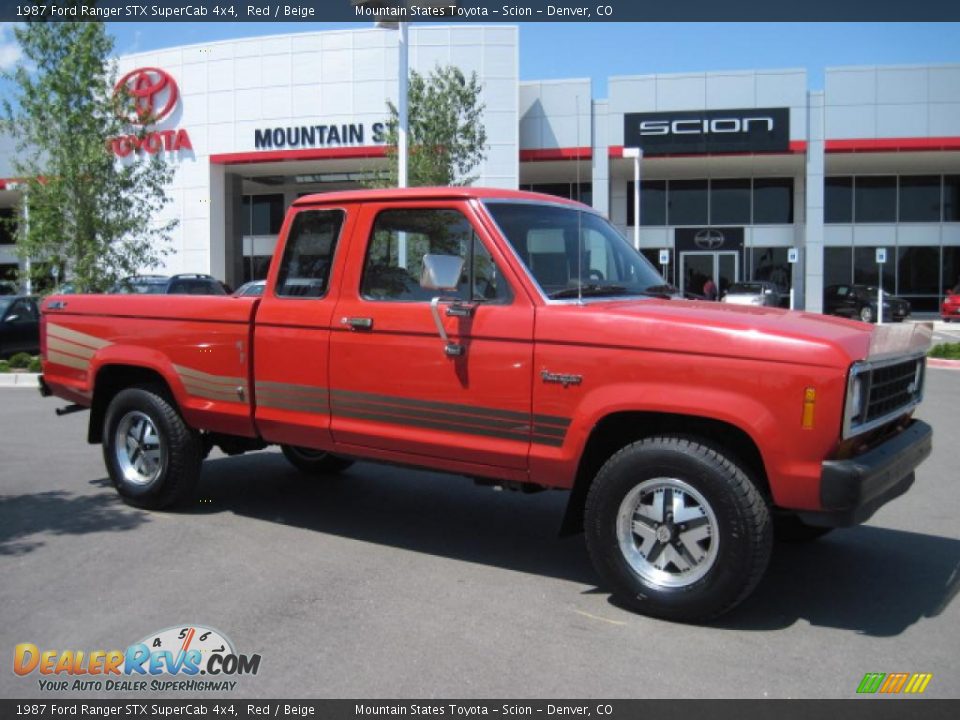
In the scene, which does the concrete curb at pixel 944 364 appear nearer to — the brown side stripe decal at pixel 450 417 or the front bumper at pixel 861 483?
the front bumper at pixel 861 483

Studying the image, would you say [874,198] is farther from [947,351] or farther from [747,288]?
[947,351]

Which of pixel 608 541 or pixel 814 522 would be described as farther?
pixel 608 541

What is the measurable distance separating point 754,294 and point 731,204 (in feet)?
23.5

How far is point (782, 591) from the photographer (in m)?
4.71

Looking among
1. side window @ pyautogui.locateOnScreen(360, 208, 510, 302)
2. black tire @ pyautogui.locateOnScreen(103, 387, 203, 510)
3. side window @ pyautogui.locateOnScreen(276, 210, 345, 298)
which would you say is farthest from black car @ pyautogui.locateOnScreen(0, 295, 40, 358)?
side window @ pyautogui.locateOnScreen(360, 208, 510, 302)

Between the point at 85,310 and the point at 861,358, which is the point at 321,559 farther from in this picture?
the point at 861,358

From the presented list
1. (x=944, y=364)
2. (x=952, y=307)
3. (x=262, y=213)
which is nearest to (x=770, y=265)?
(x=952, y=307)

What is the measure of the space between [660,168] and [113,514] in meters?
30.3

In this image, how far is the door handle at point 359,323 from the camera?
16.5ft

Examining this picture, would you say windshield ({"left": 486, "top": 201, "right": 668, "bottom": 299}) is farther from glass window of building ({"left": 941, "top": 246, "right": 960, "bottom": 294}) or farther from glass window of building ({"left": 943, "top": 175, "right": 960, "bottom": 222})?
glass window of building ({"left": 943, "top": 175, "right": 960, "bottom": 222})

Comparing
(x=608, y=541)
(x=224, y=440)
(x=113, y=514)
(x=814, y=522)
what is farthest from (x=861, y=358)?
(x=113, y=514)

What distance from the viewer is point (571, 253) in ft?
16.6

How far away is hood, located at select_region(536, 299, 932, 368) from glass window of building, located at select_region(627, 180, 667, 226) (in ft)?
104

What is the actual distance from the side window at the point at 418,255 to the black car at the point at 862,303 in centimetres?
3004
